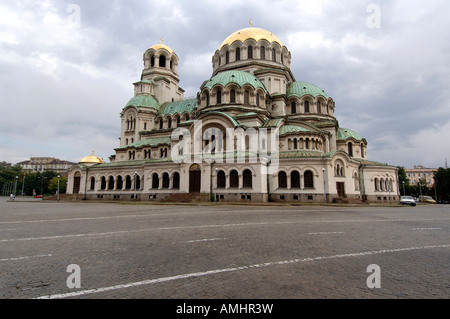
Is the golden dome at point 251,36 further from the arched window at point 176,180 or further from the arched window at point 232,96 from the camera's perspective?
the arched window at point 176,180

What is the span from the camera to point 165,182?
3819cm

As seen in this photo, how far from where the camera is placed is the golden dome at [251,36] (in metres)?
47.1

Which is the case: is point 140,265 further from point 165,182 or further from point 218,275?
point 165,182

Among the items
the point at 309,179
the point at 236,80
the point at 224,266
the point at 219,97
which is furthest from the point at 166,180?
Result: the point at 224,266

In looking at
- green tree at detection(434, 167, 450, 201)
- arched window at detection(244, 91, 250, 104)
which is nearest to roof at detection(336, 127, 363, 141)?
arched window at detection(244, 91, 250, 104)

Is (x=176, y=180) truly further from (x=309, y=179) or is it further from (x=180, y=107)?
(x=309, y=179)

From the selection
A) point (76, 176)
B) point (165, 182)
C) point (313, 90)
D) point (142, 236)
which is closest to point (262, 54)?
point (313, 90)

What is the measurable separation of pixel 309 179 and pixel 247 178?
25.6 ft

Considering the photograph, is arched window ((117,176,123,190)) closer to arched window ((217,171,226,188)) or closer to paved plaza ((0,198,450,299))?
arched window ((217,171,226,188))

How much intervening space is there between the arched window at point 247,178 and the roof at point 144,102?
26.7 meters

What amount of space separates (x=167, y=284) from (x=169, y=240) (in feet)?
13.9

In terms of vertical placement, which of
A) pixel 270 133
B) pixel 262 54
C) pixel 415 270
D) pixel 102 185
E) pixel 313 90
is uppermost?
pixel 262 54

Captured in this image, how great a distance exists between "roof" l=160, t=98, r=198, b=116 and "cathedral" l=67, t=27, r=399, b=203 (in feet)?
0.83

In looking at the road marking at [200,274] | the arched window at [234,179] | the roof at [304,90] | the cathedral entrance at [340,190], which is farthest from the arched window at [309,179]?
the road marking at [200,274]
